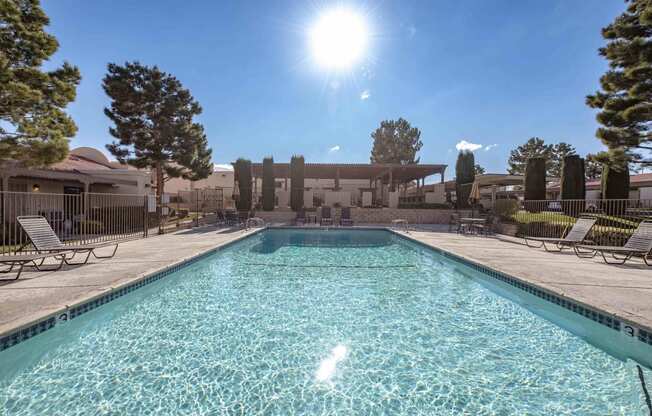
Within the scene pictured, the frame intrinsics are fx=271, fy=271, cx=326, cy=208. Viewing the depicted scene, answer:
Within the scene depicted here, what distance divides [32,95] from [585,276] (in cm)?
1343

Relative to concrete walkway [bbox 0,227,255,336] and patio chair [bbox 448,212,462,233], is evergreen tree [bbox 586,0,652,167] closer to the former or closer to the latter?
patio chair [bbox 448,212,462,233]

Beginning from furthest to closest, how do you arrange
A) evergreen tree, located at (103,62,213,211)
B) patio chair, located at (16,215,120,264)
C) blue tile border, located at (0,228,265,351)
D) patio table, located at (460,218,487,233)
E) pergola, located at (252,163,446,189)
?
pergola, located at (252,163,446,189) → evergreen tree, located at (103,62,213,211) → patio table, located at (460,218,487,233) → patio chair, located at (16,215,120,264) → blue tile border, located at (0,228,265,351)

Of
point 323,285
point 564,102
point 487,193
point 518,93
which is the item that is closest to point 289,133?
point 518,93

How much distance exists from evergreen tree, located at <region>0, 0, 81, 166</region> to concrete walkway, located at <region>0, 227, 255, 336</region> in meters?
4.27

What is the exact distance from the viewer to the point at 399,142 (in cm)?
4028

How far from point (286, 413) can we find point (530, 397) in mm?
2102

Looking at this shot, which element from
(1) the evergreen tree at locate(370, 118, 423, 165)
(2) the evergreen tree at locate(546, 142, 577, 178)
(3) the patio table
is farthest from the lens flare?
(2) the evergreen tree at locate(546, 142, 577, 178)

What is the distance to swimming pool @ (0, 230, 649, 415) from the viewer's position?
2.27 meters

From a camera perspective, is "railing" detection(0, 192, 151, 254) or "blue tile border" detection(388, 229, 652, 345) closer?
"blue tile border" detection(388, 229, 652, 345)

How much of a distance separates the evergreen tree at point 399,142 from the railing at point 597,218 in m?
27.1

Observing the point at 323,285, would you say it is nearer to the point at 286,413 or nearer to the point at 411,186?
the point at 286,413

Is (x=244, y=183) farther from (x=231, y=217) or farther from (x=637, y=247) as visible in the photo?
(x=637, y=247)

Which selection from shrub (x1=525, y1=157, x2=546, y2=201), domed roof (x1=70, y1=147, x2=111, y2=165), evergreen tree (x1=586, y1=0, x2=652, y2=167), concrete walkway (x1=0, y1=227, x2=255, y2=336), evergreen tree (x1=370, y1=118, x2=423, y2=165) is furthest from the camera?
evergreen tree (x1=370, y1=118, x2=423, y2=165)

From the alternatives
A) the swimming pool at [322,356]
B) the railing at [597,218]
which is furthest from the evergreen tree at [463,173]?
the swimming pool at [322,356]
